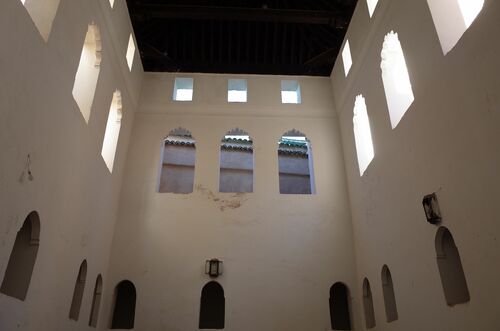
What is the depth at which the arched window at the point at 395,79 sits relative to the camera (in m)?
7.23

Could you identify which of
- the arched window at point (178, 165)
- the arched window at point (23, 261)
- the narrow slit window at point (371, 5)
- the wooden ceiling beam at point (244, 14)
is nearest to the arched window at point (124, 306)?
the arched window at point (23, 261)

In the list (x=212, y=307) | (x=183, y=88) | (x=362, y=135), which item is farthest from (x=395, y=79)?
(x=212, y=307)

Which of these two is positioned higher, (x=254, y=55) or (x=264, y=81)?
(x=254, y=55)

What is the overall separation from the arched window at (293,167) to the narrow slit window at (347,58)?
462 cm

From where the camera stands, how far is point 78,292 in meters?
7.43

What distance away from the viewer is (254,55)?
12.5 meters

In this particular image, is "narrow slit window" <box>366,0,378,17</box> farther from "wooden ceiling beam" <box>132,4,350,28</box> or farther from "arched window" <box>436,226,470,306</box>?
"arched window" <box>436,226,470,306</box>

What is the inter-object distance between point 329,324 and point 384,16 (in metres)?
6.20

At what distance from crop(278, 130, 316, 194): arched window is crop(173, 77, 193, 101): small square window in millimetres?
4331

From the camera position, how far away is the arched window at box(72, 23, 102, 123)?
740cm

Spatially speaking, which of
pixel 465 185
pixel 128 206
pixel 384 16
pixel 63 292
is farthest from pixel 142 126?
pixel 465 185

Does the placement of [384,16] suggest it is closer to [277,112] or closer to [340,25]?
[340,25]

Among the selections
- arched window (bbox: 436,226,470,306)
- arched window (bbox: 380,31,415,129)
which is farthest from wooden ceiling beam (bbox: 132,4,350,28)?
arched window (bbox: 436,226,470,306)

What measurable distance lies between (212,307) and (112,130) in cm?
476
